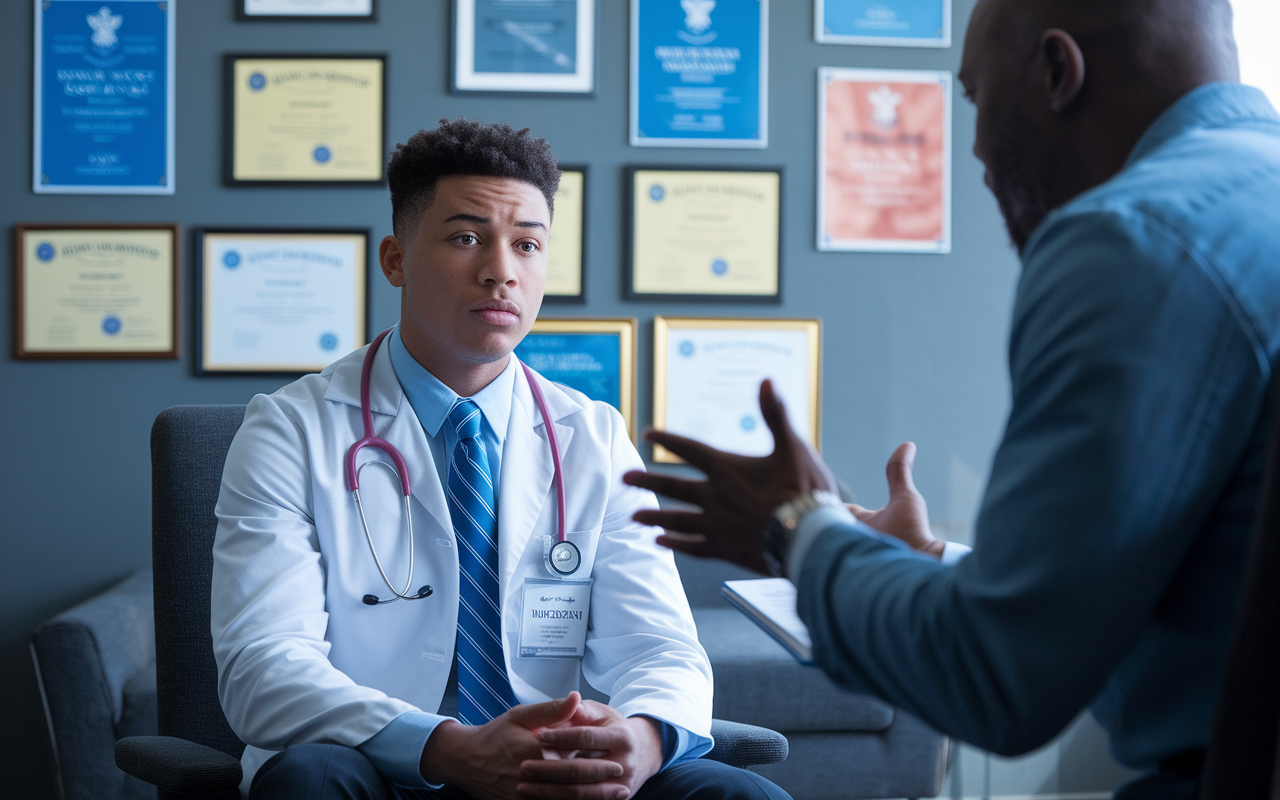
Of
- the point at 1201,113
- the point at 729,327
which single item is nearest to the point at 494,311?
the point at 1201,113

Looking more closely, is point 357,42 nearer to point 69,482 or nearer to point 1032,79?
point 69,482

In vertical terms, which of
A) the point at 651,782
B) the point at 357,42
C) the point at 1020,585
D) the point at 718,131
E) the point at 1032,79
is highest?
the point at 357,42

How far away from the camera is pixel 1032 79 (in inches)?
30.2

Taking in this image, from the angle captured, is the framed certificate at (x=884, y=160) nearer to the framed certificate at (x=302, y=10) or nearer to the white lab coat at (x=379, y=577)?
the framed certificate at (x=302, y=10)

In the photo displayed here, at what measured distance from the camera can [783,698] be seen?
2.15m

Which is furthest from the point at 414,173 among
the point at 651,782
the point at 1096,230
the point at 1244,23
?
the point at 1244,23

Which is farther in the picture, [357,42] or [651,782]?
[357,42]

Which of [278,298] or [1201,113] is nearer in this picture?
[1201,113]

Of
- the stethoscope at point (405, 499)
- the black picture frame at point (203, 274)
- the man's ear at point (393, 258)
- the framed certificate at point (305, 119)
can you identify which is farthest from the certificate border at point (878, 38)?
the stethoscope at point (405, 499)

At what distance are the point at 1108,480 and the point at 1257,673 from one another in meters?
0.15

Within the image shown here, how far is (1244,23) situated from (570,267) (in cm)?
204

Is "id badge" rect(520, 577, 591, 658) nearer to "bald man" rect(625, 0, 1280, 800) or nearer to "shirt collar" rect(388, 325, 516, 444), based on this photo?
"shirt collar" rect(388, 325, 516, 444)

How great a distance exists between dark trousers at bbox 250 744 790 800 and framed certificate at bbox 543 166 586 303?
1.80 metres

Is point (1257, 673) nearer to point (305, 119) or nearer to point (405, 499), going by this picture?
point (405, 499)
